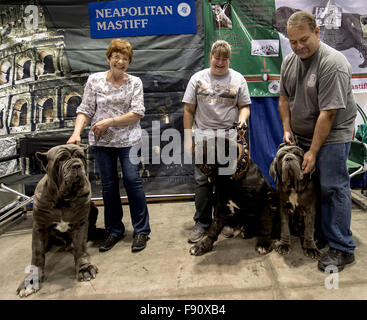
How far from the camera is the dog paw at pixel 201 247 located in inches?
101

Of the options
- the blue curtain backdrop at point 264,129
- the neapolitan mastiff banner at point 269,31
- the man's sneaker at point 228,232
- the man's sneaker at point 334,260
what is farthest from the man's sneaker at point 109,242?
the neapolitan mastiff banner at point 269,31

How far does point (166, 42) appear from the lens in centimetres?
371

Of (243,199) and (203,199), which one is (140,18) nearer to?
(203,199)

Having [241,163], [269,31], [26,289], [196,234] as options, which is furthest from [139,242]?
[269,31]

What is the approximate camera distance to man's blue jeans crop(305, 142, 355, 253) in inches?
85.0

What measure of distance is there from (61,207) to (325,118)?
201 cm

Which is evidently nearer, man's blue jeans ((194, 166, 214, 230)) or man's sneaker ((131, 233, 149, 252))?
man's sneaker ((131, 233, 149, 252))

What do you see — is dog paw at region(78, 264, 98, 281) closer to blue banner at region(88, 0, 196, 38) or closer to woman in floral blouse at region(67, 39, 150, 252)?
woman in floral blouse at region(67, 39, 150, 252)

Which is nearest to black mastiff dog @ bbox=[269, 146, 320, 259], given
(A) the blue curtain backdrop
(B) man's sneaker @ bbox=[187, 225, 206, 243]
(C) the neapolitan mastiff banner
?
(B) man's sneaker @ bbox=[187, 225, 206, 243]

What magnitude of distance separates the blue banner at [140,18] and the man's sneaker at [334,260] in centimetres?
291

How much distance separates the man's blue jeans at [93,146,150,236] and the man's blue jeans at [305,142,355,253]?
5.06ft

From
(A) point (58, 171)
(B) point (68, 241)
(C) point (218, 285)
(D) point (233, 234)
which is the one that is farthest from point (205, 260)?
(A) point (58, 171)

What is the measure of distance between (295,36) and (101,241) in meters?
2.51

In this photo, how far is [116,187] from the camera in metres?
2.74
